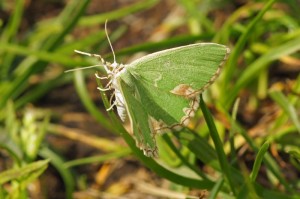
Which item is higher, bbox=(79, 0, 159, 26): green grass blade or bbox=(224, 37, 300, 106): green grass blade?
bbox=(79, 0, 159, 26): green grass blade

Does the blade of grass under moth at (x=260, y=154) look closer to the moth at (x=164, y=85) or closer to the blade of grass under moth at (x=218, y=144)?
the blade of grass under moth at (x=218, y=144)

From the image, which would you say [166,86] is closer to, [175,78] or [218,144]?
[175,78]

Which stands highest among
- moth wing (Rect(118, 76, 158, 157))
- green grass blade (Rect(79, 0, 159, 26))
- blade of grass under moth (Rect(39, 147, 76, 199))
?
green grass blade (Rect(79, 0, 159, 26))

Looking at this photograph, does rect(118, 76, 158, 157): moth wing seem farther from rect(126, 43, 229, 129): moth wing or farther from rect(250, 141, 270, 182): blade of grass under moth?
rect(250, 141, 270, 182): blade of grass under moth

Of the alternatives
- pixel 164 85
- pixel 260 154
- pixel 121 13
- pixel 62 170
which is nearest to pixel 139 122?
pixel 164 85

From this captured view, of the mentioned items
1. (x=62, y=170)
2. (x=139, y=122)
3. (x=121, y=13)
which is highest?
(x=121, y=13)

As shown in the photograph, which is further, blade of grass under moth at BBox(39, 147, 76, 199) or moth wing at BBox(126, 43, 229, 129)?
blade of grass under moth at BBox(39, 147, 76, 199)

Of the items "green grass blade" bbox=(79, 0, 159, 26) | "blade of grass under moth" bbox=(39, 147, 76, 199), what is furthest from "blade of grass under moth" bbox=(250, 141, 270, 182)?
"green grass blade" bbox=(79, 0, 159, 26)
